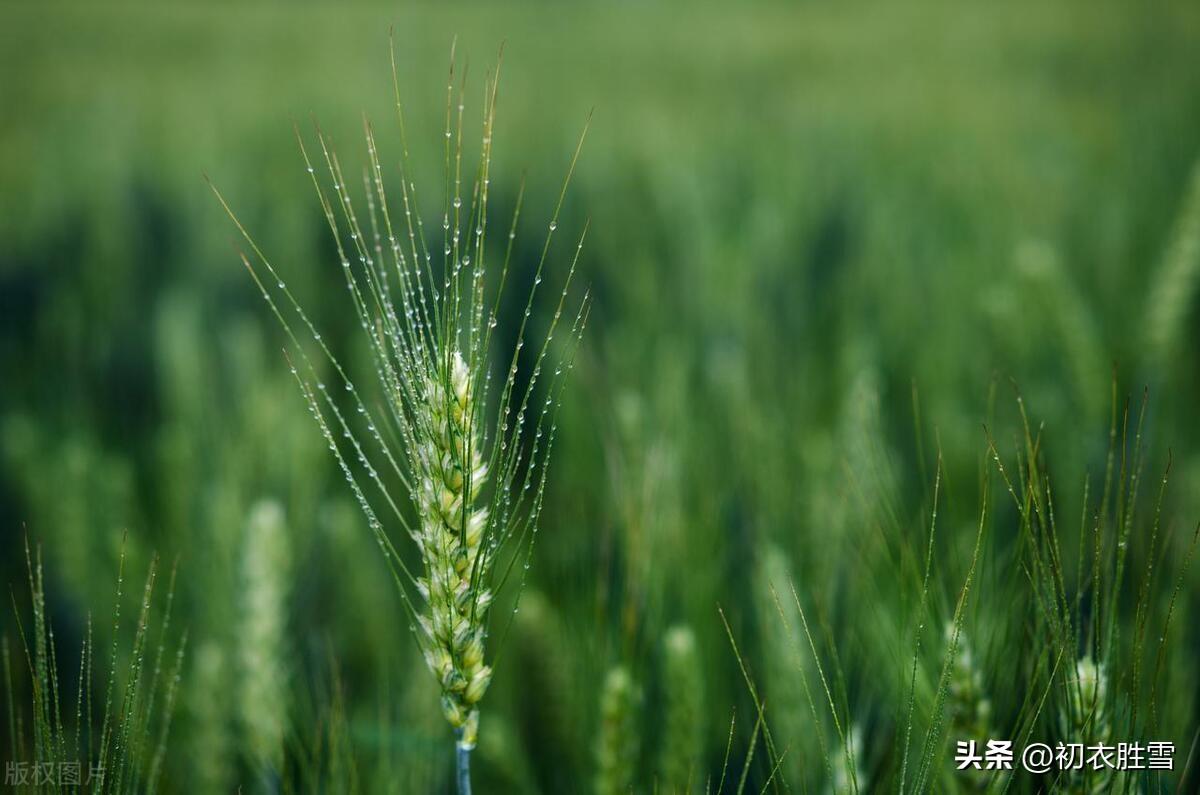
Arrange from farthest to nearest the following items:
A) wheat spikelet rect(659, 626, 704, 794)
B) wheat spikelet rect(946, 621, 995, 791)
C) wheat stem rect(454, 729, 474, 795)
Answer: wheat spikelet rect(659, 626, 704, 794) → wheat spikelet rect(946, 621, 995, 791) → wheat stem rect(454, 729, 474, 795)

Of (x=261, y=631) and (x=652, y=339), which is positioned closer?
(x=261, y=631)

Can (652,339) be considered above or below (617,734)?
above

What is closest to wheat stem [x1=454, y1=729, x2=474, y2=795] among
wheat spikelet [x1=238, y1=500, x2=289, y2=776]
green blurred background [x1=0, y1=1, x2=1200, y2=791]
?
green blurred background [x1=0, y1=1, x2=1200, y2=791]

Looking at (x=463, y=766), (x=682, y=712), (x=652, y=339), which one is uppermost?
(x=652, y=339)

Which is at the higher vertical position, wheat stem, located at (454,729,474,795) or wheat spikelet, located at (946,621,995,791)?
wheat stem, located at (454,729,474,795)

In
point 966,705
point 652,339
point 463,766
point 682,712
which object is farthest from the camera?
point 652,339

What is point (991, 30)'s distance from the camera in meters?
3.21

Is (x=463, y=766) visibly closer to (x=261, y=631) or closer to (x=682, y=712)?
(x=682, y=712)

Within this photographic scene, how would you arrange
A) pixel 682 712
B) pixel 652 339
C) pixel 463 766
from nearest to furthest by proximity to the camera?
1. pixel 463 766
2. pixel 682 712
3. pixel 652 339

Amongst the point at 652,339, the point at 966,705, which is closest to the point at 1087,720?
the point at 966,705

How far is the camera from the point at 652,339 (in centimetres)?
144

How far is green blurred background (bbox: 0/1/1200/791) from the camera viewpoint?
821 millimetres

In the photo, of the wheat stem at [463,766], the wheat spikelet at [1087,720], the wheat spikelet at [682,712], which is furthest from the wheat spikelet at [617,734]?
the wheat spikelet at [1087,720]

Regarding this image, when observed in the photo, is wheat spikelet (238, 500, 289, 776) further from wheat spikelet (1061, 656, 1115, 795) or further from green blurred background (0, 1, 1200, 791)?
wheat spikelet (1061, 656, 1115, 795)
